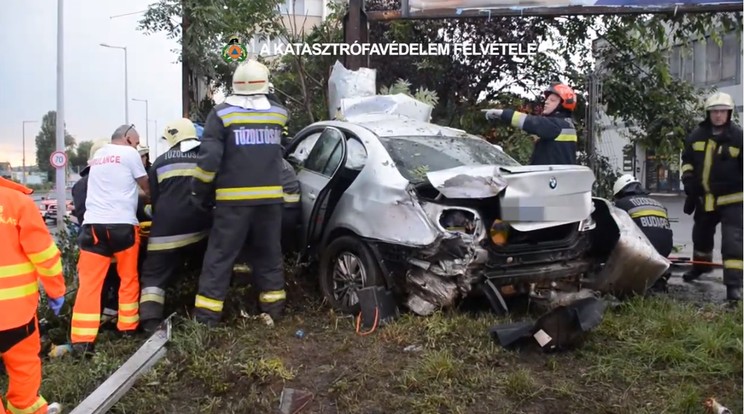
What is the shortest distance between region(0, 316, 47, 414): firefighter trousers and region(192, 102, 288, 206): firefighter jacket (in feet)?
5.15

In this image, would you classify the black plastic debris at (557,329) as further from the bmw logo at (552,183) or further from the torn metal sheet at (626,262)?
the torn metal sheet at (626,262)

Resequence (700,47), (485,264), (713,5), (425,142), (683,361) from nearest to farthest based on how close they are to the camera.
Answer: (683,361) < (485,264) < (425,142) < (713,5) < (700,47)

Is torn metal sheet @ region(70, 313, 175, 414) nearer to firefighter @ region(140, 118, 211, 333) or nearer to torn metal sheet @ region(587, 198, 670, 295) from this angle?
firefighter @ region(140, 118, 211, 333)

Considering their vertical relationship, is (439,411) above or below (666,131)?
below

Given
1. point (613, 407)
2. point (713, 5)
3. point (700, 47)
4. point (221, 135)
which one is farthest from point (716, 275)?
point (700, 47)

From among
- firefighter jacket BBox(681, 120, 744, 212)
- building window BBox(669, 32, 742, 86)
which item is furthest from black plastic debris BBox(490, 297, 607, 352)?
building window BBox(669, 32, 742, 86)

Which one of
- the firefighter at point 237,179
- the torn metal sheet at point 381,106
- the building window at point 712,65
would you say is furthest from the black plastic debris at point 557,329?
the building window at point 712,65

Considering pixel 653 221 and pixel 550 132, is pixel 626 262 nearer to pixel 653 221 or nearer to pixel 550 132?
pixel 653 221

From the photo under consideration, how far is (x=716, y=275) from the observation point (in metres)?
6.96

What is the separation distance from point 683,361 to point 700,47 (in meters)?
21.0

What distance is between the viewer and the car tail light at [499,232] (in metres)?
4.37

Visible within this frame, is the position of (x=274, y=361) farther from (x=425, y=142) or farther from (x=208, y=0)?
(x=208, y=0)

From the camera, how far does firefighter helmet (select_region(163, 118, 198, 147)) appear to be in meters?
4.89

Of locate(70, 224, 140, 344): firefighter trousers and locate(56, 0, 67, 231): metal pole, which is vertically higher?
locate(56, 0, 67, 231): metal pole
